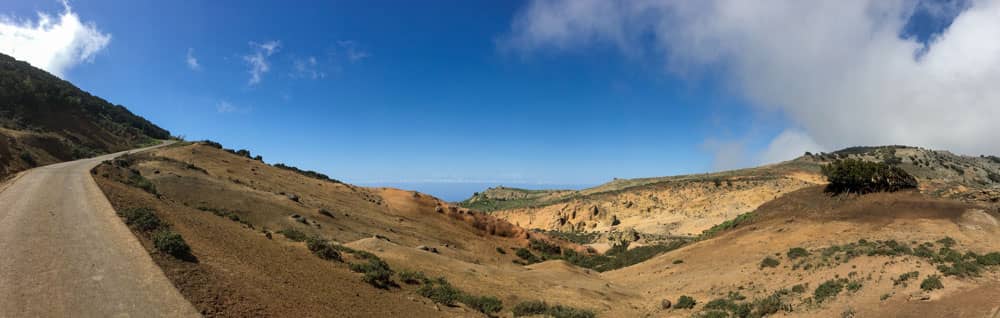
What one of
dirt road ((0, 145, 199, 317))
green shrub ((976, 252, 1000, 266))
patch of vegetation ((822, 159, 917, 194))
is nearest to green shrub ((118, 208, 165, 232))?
dirt road ((0, 145, 199, 317))

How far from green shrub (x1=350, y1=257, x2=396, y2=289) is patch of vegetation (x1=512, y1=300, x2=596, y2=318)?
5188mm

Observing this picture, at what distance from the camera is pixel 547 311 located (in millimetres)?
17156

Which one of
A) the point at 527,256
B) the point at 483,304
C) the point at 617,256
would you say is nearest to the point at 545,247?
the point at 527,256

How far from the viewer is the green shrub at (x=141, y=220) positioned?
1416cm

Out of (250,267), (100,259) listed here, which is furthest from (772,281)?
(100,259)

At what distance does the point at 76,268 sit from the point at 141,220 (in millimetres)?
5044

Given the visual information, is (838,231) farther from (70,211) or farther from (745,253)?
(70,211)

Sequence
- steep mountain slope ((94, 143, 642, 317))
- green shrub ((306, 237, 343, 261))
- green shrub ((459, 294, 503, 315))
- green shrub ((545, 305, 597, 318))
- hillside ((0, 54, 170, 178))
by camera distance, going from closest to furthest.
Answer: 1. steep mountain slope ((94, 143, 642, 317))
2. green shrub ((459, 294, 503, 315))
3. green shrub ((545, 305, 597, 318))
4. green shrub ((306, 237, 343, 261))
5. hillside ((0, 54, 170, 178))

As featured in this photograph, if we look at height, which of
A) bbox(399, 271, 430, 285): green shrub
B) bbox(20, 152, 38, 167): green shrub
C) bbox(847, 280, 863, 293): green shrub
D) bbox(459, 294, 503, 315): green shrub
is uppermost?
bbox(20, 152, 38, 167): green shrub

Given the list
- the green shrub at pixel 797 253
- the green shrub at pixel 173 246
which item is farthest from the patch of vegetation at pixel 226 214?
the green shrub at pixel 797 253

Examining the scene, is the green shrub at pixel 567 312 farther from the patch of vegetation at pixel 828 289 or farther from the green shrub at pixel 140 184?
the green shrub at pixel 140 184

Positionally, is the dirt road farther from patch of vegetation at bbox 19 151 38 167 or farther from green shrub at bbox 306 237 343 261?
patch of vegetation at bbox 19 151 38 167

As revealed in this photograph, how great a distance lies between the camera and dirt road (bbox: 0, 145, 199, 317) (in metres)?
8.34

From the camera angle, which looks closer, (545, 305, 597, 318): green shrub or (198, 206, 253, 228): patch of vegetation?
(545, 305, 597, 318): green shrub
